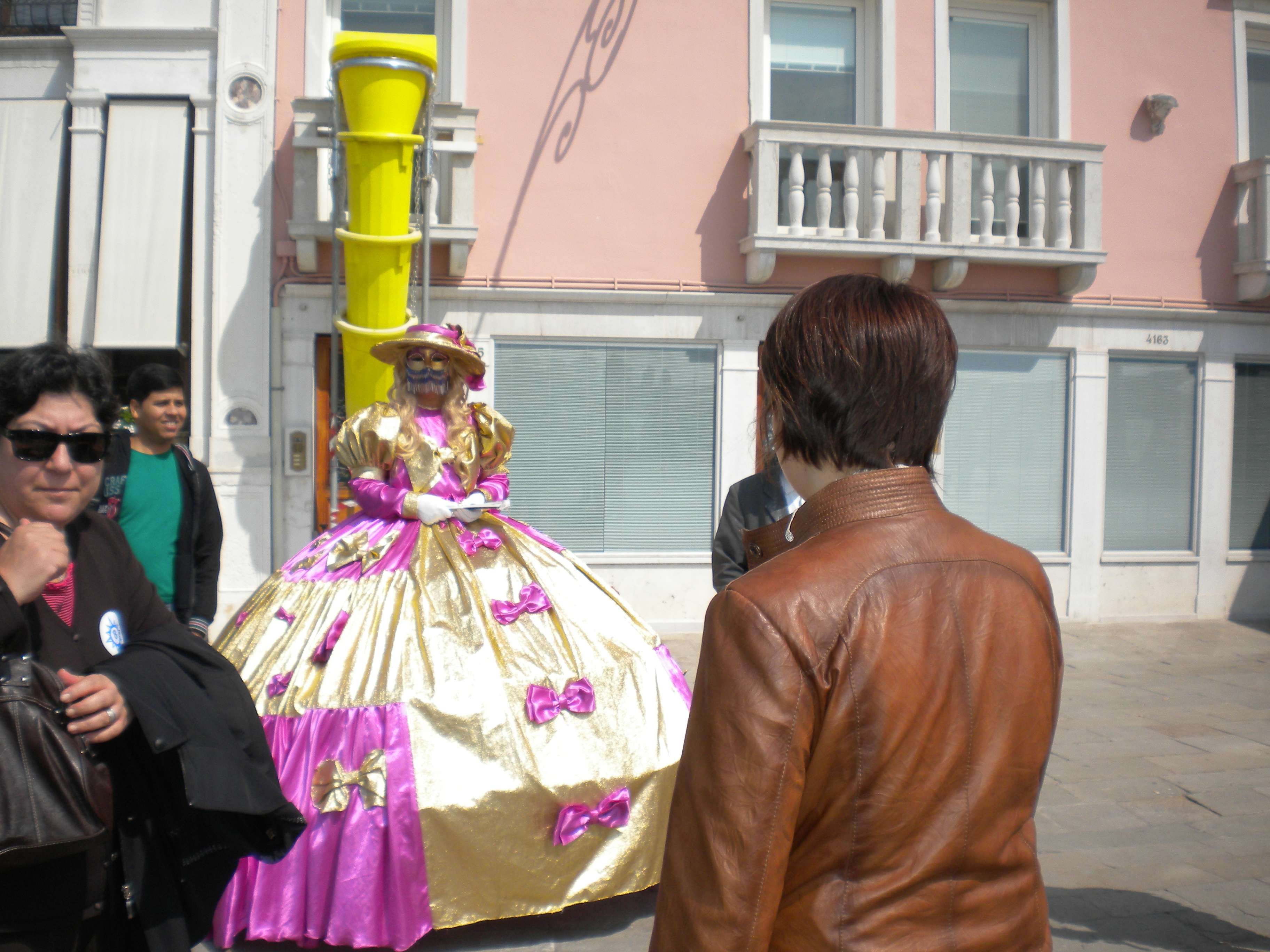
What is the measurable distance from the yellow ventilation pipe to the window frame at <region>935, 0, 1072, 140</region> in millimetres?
4201

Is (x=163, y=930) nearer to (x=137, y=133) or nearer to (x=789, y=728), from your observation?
(x=789, y=728)

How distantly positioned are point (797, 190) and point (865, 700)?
7045 mm

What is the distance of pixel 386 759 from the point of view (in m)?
2.71

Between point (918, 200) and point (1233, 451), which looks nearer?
point (918, 200)

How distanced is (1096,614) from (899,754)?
816cm

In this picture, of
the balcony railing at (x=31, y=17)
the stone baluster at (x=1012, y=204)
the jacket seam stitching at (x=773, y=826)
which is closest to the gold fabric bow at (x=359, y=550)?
the jacket seam stitching at (x=773, y=826)

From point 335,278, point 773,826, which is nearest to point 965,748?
point 773,826

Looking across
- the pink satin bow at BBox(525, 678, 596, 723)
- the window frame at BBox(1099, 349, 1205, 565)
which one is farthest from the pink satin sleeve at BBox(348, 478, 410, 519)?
the window frame at BBox(1099, 349, 1205, 565)

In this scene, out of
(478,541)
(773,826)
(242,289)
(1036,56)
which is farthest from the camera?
(1036,56)

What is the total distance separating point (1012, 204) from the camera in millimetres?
7852

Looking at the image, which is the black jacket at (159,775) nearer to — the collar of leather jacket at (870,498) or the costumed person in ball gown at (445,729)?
the costumed person in ball gown at (445,729)

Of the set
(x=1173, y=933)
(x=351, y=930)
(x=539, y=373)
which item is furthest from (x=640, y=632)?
(x=539, y=373)

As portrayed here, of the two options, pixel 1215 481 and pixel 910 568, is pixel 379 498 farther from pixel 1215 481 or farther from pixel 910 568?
pixel 1215 481

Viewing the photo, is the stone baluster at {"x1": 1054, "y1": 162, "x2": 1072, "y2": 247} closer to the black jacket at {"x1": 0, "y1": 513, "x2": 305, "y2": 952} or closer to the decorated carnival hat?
the decorated carnival hat
